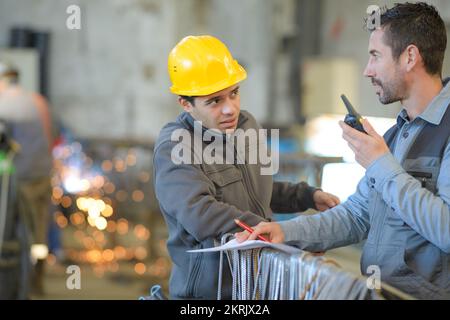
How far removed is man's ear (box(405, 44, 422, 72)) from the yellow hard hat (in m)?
0.63

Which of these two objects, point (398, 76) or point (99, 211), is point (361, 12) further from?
point (398, 76)

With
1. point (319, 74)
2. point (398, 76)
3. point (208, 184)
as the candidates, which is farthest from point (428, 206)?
point (319, 74)

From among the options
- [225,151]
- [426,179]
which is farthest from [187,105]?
[426,179]

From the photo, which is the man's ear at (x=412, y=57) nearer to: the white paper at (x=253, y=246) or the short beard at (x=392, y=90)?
the short beard at (x=392, y=90)

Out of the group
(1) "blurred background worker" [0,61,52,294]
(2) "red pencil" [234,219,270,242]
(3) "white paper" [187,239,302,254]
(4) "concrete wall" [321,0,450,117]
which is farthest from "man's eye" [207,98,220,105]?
(4) "concrete wall" [321,0,450,117]

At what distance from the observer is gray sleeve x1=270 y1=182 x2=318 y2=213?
10.3 feet

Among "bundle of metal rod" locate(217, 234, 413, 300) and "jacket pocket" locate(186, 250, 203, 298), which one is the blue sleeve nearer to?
"bundle of metal rod" locate(217, 234, 413, 300)

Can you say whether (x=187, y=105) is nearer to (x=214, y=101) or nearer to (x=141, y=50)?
(x=214, y=101)

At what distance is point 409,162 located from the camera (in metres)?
2.40

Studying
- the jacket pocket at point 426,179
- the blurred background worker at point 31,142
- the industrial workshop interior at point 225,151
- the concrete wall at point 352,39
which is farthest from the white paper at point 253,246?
the concrete wall at point 352,39

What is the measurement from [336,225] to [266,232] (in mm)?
324

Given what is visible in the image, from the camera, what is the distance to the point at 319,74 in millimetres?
11195

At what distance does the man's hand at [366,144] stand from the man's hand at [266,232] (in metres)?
0.38

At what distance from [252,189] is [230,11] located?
30.7 ft
